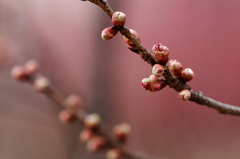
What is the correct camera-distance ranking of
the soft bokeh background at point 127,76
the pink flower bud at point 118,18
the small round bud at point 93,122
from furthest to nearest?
the soft bokeh background at point 127,76
the small round bud at point 93,122
the pink flower bud at point 118,18

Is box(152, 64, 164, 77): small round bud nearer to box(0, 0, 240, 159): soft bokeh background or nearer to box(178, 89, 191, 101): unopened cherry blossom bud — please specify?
box(178, 89, 191, 101): unopened cherry blossom bud

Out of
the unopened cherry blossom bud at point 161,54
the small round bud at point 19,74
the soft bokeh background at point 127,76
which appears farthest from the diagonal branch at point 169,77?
the soft bokeh background at point 127,76

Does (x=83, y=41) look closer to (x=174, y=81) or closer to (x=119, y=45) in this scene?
(x=119, y=45)

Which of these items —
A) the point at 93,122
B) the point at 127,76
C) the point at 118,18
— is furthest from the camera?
the point at 127,76

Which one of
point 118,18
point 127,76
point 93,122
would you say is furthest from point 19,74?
point 127,76

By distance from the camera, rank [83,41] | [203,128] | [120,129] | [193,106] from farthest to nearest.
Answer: [83,41], [193,106], [203,128], [120,129]

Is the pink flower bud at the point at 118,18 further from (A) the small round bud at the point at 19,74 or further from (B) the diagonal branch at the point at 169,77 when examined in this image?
(A) the small round bud at the point at 19,74

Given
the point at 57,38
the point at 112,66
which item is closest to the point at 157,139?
the point at 112,66

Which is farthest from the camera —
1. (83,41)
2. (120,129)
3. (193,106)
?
(83,41)

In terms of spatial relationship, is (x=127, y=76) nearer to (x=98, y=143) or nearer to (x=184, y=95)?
(x=98, y=143)
